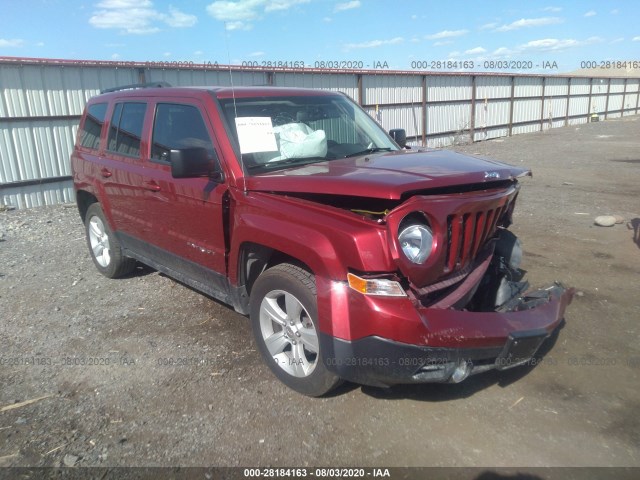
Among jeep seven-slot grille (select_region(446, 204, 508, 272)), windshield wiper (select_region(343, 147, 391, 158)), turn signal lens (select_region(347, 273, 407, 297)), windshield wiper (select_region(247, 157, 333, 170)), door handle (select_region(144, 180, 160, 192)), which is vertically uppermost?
windshield wiper (select_region(343, 147, 391, 158))

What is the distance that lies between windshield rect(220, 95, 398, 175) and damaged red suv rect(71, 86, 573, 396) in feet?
0.04

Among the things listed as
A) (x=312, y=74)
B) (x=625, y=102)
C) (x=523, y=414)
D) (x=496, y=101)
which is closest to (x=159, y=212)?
(x=523, y=414)

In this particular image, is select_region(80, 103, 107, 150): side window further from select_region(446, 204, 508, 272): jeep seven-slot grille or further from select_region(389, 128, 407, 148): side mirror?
select_region(446, 204, 508, 272): jeep seven-slot grille

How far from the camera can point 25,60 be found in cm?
992

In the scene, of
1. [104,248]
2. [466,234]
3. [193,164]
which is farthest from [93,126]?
[466,234]

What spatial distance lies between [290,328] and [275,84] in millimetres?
12256

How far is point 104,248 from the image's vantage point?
573cm

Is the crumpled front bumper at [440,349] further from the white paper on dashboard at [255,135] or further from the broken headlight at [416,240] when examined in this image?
the white paper on dashboard at [255,135]

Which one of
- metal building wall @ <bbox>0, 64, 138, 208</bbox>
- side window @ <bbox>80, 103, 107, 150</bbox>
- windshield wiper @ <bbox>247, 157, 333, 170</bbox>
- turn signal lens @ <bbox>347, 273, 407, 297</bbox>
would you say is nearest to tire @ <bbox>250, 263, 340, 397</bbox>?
turn signal lens @ <bbox>347, 273, 407, 297</bbox>

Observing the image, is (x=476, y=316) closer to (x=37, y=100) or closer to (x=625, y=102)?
(x=37, y=100)

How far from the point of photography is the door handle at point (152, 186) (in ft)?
13.9

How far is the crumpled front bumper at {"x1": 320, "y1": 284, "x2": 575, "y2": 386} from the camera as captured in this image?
2.66 metres

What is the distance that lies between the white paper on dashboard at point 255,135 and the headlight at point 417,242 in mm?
1402

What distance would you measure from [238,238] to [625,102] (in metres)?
46.0
